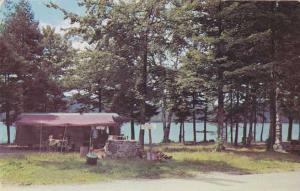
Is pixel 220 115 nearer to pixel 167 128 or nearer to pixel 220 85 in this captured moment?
pixel 220 85

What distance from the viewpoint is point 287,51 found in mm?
20297

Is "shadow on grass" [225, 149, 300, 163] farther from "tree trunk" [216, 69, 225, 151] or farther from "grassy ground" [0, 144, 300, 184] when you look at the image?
"tree trunk" [216, 69, 225, 151]

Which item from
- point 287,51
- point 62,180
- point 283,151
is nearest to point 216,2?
point 287,51

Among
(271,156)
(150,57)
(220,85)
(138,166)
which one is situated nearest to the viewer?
(138,166)

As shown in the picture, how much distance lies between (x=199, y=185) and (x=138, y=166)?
3.25 m

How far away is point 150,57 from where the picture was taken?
20.0 m

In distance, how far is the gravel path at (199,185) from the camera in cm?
1245

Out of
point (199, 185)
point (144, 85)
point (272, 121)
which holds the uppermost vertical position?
point (144, 85)

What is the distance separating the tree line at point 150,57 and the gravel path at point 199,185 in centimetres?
478

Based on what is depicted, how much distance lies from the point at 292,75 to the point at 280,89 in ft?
5.36

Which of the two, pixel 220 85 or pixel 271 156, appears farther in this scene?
pixel 220 85

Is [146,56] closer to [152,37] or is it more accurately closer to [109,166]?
[152,37]

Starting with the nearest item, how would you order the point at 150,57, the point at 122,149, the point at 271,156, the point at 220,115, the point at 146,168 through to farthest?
the point at 146,168
the point at 122,149
the point at 150,57
the point at 271,156
the point at 220,115

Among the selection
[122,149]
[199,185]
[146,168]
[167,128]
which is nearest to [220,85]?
[167,128]
